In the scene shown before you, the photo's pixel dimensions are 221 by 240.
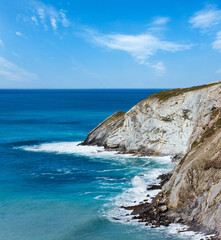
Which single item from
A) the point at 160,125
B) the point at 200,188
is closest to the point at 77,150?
the point at 160,125

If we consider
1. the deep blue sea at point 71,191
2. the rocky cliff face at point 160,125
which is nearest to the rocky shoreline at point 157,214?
the deep blue sea at point 71,191

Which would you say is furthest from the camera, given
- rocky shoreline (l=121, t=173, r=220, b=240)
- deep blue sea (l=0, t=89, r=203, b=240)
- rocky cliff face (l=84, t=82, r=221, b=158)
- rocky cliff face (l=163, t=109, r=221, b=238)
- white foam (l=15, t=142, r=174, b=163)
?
white foam (l=15, t=142, r=174, b=163)

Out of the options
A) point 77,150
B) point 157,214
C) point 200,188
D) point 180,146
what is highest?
point 180,146

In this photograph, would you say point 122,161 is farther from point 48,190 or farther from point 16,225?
point 16,225

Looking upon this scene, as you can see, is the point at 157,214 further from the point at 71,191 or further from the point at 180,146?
the point at 180,146

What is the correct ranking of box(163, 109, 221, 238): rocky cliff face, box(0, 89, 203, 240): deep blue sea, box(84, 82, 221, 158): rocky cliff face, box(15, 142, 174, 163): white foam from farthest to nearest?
box(15, 142, 174, 163): white foam, box(84, 82, 221, 158): rocky cliff face, box(0, 89, 203, 240): deep blue sea, box(163, 109, 221, 238): rocky cliff face

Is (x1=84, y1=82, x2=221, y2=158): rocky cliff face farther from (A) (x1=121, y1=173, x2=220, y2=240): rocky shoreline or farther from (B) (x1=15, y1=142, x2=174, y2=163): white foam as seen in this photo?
(A) (x1=121, y1=173, x2=220, y2=240): rocky shoreline

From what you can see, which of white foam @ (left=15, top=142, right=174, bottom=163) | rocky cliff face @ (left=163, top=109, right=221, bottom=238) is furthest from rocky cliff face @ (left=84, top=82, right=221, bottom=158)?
rocky cliff face @ (left=163, top=109, right=221, bottom=238)
